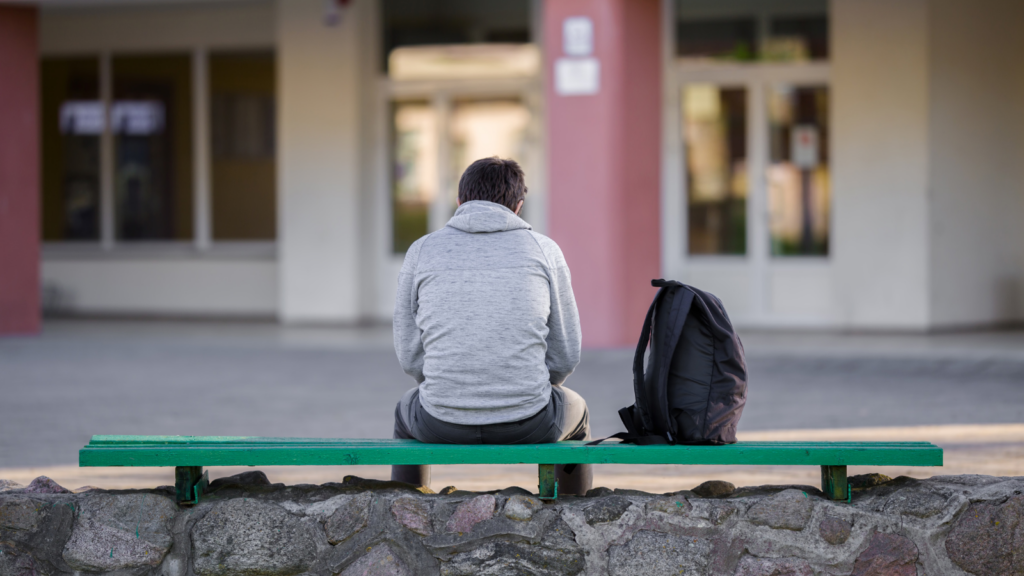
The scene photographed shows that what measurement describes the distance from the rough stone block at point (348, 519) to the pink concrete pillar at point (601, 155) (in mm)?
6415

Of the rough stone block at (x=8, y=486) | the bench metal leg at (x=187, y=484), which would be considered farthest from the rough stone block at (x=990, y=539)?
the rough stone block at (x=8, y=486)

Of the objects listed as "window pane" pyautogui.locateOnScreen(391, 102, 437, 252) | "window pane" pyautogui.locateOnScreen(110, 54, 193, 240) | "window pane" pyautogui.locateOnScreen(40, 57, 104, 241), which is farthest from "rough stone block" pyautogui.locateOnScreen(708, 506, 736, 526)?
"window pane" pyautogui.locateOnScreen(40, 57, 104, 241)

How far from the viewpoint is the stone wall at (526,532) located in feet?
11.3

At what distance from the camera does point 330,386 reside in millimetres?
8297

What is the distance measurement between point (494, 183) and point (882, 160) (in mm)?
8567

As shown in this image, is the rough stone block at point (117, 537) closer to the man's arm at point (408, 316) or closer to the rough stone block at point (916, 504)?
the man's arm at point (408, 316)

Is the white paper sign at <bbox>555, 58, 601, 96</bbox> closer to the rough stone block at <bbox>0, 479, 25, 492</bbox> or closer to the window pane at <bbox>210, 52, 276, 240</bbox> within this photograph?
the window pane at <bbox>210, 52, 276, 240</bbox>

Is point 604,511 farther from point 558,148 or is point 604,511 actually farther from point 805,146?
point 805,146

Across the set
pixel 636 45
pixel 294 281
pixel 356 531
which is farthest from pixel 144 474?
pixel 294 281

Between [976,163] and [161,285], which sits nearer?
[976,163]

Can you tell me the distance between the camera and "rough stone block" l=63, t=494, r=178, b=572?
354 cm

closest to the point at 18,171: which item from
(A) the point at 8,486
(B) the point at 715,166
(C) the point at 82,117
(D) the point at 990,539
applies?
(C) the point at 82,117

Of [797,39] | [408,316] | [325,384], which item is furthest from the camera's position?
[797,39]

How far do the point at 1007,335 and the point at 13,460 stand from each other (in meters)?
8.67
